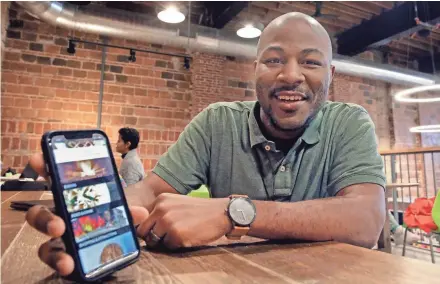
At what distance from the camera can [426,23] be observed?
5160 mm

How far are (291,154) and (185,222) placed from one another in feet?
1.94

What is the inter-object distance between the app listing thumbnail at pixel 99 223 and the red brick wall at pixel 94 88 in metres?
4.72

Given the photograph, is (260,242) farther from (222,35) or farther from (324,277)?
(222,35)

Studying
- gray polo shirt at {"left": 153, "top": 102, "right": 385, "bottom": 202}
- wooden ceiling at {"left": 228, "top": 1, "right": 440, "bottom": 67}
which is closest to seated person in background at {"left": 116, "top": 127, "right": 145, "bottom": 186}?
gray polo shirt at {"left": 153, "top": 102, "right": 385, "bottom": 202}

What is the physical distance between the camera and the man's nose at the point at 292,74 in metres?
1.18

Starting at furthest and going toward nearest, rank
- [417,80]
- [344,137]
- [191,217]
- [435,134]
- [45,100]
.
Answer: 1. [435,134]
2. [417,80]
3. [45,100]
4. [344,137]
5. [191,217]

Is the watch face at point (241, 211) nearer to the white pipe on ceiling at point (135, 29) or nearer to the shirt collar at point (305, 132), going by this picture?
the shirt collar at point (305, 132)

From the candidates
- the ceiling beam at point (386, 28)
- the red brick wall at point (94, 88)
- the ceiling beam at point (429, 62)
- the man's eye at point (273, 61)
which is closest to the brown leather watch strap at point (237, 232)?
the man's eye at point (273, 61)

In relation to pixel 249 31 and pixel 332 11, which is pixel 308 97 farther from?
pixel 332 11

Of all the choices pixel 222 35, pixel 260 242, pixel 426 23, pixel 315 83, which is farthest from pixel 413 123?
pixel 260 242

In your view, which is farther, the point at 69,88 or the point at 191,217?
the point at 69,88

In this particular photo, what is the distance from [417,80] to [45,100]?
6.80 meters

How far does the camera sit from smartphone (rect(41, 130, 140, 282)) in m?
0.49

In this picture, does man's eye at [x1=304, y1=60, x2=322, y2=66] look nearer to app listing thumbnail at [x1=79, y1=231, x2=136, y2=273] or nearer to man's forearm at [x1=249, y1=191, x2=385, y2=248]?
man's forearm at [x1=249, y1=191, x2=385, y2=248]
